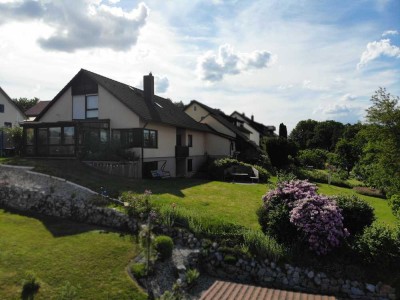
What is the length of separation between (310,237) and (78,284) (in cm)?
745

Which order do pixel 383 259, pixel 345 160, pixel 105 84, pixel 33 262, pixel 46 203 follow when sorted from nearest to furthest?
pixel 33 262
pixel 383 259
pixel 46 203
pixel 105 84
pixel 345 160

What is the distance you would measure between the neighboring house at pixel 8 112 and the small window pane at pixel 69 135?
23284mm

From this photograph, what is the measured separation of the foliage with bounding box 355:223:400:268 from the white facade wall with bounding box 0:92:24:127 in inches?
1676

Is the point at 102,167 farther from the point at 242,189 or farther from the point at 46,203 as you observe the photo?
the point at 242,189

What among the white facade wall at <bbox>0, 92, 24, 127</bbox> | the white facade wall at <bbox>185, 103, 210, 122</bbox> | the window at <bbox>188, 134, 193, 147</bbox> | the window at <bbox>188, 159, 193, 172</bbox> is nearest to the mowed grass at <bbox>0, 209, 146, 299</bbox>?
the window at <bbox>188, 159, 193, 172</bbox>

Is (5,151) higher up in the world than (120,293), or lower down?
higher up

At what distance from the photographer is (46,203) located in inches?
617

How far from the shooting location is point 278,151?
130 feet

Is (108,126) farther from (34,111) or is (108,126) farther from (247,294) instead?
(34,111)

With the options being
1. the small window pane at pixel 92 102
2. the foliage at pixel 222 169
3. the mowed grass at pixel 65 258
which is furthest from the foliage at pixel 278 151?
the mowed grass at pixel 65 258

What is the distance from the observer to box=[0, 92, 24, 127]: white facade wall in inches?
Result: 1699

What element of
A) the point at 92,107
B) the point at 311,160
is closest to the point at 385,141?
the point at 92,107

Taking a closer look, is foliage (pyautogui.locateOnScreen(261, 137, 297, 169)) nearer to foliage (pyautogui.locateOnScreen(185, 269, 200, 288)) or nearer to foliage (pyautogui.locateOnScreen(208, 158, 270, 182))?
foliage (pyautogui.locateOnScreen(208, 158, 270, 182))

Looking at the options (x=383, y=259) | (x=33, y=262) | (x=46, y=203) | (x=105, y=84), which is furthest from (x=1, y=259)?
(x=105, y=84)
